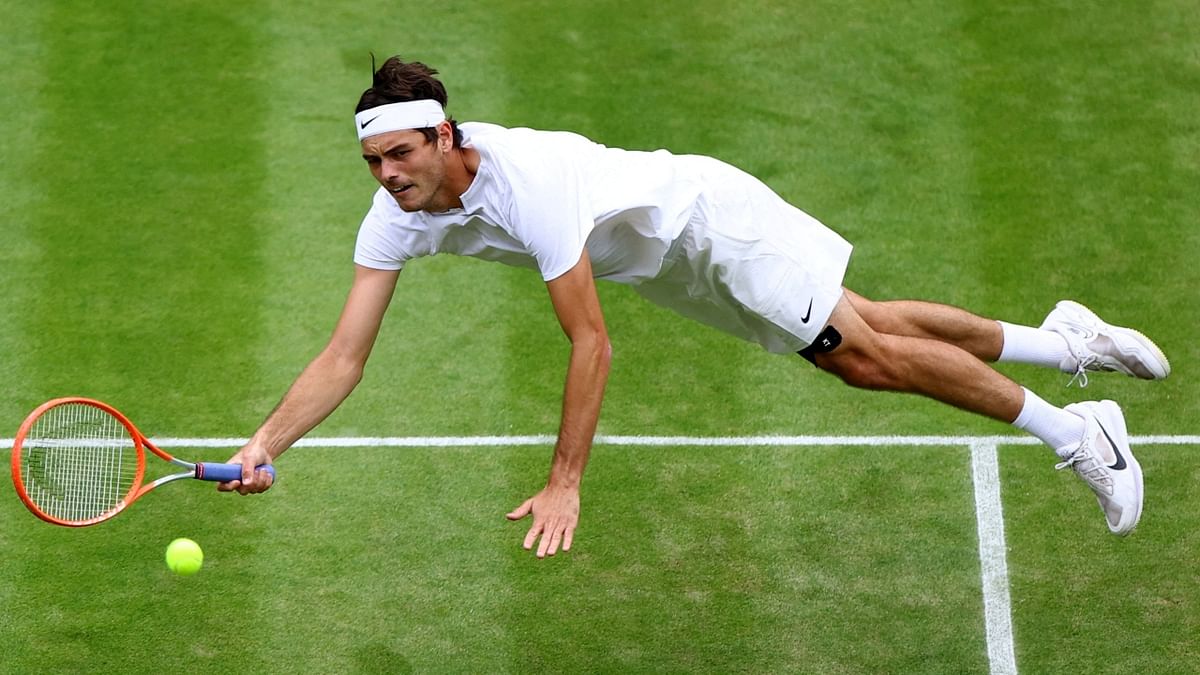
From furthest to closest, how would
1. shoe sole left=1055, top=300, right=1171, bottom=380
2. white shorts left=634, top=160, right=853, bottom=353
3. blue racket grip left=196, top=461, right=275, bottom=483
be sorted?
shoe sole left=1055, top=300, right=1171, bottom=380 → white shorts left=634, top=160, right=853, bottom=353 → blue racket grip left=196, top=461, right=275, bottom=483

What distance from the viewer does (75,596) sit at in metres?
8.40

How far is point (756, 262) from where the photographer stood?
311 inches

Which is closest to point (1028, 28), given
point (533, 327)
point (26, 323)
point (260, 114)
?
point (533, 327)

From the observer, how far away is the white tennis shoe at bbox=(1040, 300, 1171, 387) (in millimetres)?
8805

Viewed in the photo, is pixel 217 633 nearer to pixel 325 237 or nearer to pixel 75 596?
pixel 75 596

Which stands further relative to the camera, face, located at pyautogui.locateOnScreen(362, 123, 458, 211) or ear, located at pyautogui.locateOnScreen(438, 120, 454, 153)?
ear, located at pyautogui.locateOnScreen(438, 120, 454, 153)

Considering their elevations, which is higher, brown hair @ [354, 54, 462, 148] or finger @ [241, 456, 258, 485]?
brown hair @ [354, 54, 462, 148]

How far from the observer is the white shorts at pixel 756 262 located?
788 cm

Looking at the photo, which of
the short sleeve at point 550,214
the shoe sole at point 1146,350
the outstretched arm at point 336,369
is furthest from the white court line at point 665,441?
the short sleeve at point 550,214

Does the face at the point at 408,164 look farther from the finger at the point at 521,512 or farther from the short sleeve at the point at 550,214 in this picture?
the finger at the point at 521,512

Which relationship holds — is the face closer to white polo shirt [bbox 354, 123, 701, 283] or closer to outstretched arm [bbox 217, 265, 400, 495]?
white polo shirt [bbox 354, 123, 701, 283]

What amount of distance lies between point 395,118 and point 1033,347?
346cm

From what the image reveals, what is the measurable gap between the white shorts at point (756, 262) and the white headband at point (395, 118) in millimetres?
1302

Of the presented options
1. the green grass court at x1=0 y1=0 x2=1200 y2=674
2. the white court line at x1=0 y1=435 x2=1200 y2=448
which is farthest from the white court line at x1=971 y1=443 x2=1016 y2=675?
the white court line at x1=0 y1=435 x2=1200 y2=448
